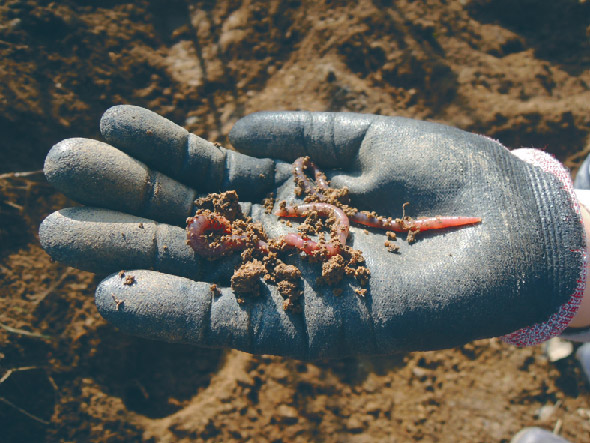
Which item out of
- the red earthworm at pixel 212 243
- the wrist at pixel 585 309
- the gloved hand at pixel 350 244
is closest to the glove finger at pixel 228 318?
the gloved hand at pixel 350 244

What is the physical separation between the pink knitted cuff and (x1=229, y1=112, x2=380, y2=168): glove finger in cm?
150

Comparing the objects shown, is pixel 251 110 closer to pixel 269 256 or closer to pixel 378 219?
pixel 378 219

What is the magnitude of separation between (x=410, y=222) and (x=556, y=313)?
1.27 metres

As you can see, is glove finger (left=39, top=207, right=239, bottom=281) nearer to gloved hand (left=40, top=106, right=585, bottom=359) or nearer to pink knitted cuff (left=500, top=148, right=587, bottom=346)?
gloved hand (left=40, top=106, right=585, bottom=359)

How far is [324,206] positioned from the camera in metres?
3.70

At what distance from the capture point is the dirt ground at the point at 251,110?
13.4 ft

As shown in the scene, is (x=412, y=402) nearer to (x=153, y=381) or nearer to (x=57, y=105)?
(x=153, y=381)

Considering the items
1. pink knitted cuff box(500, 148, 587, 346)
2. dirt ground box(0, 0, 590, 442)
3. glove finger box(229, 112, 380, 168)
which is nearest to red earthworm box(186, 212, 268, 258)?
glove finger box(229, 112, 380, 168)

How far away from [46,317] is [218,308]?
7.26 feet

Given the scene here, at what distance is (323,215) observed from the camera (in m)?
3.73

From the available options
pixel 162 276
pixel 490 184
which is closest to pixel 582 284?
pixel 490 184

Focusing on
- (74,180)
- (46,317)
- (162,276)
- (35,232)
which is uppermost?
(74,180)

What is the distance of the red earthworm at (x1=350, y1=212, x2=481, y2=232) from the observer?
337 centimetres

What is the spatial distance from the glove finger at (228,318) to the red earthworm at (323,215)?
0.39 meters
